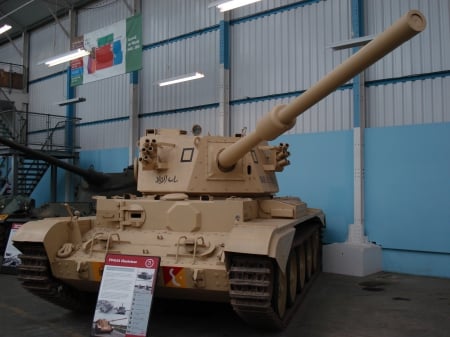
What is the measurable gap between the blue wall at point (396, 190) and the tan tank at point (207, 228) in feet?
10.9

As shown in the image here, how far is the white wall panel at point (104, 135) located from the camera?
18062mm

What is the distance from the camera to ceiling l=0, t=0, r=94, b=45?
785 inches

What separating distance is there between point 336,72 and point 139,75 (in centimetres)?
1313

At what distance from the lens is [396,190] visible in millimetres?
10945

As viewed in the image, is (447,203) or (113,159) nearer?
(447,203)

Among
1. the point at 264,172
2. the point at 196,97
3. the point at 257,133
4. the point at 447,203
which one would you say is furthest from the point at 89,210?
the point at 447,203

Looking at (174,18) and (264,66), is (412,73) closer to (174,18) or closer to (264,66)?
(264,66)

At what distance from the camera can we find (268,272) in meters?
5.35

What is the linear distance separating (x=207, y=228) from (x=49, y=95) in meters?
17.7

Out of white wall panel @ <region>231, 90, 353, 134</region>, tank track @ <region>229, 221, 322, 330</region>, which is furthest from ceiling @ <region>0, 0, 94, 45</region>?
tank track @ <region>229, 221, 322, 330</region>

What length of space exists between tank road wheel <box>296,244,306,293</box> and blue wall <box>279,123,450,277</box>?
3.26 meters

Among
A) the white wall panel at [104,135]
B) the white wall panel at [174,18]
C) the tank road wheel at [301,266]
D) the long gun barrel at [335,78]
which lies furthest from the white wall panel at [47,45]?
the long gun barrel at [335,78]

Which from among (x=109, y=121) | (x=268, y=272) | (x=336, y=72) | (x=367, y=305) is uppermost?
(x=109, y=121)

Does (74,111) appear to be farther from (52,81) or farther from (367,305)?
(367,305)
